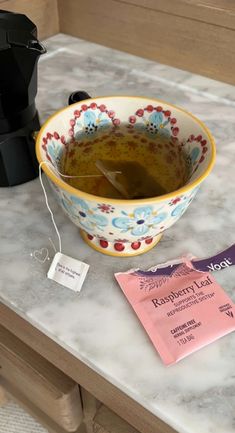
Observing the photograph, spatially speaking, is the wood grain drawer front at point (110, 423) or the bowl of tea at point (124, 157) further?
the wood grain drawer front at point (110, 423)

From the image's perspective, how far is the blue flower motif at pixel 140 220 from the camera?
462mm

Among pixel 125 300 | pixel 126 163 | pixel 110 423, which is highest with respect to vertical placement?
pixel 126 163

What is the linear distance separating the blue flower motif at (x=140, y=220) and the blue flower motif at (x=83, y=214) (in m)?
0.02

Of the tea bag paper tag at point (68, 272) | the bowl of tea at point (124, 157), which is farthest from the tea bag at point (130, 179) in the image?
the tea bag paper tag at point (68, 272)

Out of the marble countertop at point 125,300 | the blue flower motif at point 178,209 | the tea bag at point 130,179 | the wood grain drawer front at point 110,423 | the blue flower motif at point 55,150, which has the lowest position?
the wood grain drawer front at point 110,423

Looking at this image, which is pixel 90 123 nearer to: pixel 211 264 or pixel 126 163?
pixel 126 163

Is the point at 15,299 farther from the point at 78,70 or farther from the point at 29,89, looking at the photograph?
the point at 78,70

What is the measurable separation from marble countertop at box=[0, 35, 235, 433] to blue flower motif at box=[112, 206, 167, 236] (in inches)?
3.4

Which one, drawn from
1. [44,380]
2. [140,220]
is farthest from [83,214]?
[44,380]

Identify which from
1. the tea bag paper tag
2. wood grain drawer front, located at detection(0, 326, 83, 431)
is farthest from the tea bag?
wood grain drawer front, located at detection(0, 326, 83, 431)

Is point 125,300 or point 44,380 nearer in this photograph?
point 125,300

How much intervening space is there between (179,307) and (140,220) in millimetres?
117

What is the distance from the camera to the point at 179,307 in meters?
0.52

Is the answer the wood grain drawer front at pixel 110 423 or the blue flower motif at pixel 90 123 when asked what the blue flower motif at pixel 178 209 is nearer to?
the blue flower motif at pixel 90 123
